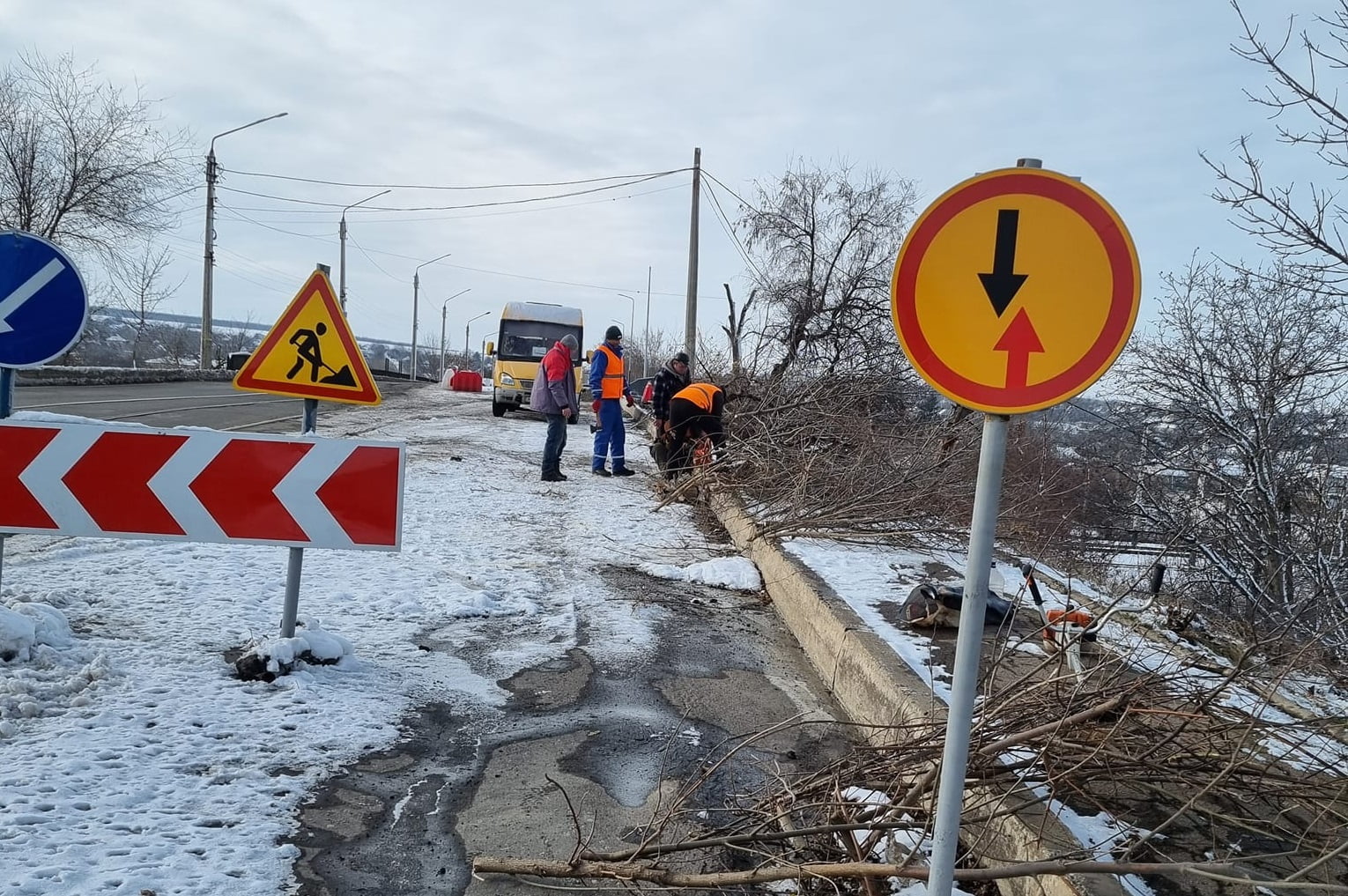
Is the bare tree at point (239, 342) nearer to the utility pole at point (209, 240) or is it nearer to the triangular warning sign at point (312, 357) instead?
the utility pole at point (209, 240)

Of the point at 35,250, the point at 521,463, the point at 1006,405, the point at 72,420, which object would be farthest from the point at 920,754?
the point at 521,463

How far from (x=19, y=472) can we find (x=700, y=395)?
25.9 feet

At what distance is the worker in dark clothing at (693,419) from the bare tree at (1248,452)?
17.1ft

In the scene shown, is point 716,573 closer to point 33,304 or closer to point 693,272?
point 33,304

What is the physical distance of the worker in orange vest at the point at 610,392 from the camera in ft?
40.3

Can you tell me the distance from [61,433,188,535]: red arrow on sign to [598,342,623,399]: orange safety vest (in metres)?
8.40

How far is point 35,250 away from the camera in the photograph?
3.89 metres

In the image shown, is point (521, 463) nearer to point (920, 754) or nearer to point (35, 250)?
point (35, 250)

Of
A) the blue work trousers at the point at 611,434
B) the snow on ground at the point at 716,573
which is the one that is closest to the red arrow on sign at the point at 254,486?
the snow on ground at the point at 716,573

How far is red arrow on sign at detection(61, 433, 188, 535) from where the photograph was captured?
3965mm

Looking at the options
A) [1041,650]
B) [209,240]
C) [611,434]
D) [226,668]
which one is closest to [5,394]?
[226,668]

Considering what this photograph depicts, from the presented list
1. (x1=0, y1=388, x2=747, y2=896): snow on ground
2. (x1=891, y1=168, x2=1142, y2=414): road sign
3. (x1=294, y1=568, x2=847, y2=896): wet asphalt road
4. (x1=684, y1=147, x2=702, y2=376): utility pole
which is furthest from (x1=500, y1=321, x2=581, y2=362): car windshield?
(x1=891, y1=168, x2=1142, y2=414): road sign

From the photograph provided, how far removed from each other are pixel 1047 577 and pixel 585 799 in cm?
537

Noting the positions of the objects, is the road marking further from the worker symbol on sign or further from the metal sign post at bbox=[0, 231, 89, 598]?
the worker symbol on sign
